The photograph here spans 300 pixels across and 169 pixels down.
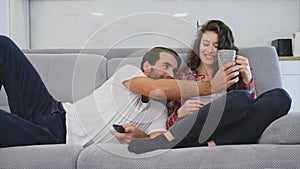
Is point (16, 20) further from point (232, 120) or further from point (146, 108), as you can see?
point (232, 120)

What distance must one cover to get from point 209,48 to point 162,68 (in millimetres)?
261

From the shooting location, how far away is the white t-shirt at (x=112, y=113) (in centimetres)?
167

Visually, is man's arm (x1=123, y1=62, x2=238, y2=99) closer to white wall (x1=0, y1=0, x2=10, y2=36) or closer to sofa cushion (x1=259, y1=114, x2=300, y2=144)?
sofa cushion (x1=259, y1=114, x2=300, y2=144)

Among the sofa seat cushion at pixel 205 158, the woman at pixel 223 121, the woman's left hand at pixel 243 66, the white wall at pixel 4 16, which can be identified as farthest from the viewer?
the white wall at pixel 4 16

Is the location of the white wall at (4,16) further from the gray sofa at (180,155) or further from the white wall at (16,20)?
the gray sofa at (180,155)

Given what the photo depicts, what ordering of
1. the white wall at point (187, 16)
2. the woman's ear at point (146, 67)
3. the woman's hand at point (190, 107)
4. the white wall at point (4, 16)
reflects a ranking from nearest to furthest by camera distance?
the woman's hand at point (190, 107), the woman's ear at point (146, 67), the white wall at point (4, 16), the white wall at point (187, 16)

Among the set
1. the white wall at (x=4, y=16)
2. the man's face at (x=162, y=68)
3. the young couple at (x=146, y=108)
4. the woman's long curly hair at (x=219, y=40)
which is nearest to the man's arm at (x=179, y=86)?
the young couple at (x=146, y=108)

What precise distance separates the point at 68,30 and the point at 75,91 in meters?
1.69

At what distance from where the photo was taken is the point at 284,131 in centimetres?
139

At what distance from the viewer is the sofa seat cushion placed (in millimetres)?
1296

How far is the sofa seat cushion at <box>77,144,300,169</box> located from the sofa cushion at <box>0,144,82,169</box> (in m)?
0.04

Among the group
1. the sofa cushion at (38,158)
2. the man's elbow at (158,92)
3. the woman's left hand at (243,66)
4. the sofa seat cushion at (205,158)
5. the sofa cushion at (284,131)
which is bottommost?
the sofa cushion at (38,158)

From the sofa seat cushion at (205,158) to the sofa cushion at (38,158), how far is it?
0.13 ft

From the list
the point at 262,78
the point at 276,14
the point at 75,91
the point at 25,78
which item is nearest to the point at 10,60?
the point at 25,78
